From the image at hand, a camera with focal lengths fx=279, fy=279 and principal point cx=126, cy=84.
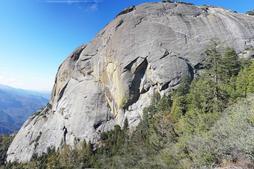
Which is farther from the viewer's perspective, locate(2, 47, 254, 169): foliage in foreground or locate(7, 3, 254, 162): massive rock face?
locate(7, 3, 254, 162): massive rock face

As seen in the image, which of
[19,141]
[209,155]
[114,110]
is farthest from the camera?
[19,141]

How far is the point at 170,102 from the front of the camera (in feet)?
163

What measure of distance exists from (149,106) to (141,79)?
284 inches

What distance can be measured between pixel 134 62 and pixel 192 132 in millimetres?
29194

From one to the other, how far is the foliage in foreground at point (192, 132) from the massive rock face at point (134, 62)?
395 centimetres

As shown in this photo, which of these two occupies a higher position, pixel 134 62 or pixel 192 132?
pixel 134 62

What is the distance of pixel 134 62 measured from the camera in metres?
58.2

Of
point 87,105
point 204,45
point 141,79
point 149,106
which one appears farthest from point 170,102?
point 87,105

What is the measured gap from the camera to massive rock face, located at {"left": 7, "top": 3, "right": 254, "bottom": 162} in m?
55.8

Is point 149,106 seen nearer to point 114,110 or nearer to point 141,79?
point 141,79

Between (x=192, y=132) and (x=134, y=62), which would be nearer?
(x=192, y=132)

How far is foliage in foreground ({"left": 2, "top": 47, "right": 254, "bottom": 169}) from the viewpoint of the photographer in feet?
54.3

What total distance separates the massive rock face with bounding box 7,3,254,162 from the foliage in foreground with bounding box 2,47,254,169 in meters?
3.95

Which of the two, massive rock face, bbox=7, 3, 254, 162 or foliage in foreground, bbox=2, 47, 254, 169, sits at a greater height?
massive rock face, bbox=7, 3, 254, 162
